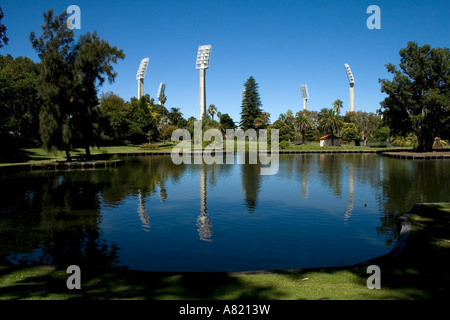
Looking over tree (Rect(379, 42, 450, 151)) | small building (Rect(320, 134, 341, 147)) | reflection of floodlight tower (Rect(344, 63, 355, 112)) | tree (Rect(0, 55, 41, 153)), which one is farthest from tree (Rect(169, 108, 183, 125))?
tree (Rect(379, 42, 450, 151))

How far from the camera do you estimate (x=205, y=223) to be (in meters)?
16.1

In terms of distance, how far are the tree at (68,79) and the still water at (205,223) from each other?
1517cm

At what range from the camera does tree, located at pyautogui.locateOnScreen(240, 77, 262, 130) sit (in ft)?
389

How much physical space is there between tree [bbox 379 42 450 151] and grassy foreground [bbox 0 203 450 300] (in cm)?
5943

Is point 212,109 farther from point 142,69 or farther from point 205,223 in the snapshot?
point 205,223

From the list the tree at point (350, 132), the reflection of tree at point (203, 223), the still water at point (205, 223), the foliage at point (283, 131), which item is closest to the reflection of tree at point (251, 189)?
the still water at point (205, 223)

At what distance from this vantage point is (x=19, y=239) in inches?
527

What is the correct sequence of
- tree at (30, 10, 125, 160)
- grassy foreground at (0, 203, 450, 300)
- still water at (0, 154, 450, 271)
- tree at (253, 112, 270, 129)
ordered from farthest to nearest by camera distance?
1. tree at (253, 112, 270, 129)
2. tree at (30, 10, 125, 160)
3. still water at (0, 154, 450, 271)
4. grassy foreground at (0, 203, 450, 300)

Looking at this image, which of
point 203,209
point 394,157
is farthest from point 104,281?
point 394,157

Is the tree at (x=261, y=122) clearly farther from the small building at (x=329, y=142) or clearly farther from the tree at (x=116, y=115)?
the tree at (x=116, y=115)

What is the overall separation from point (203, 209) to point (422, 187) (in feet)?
55.9

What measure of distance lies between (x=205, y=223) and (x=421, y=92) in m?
62.7

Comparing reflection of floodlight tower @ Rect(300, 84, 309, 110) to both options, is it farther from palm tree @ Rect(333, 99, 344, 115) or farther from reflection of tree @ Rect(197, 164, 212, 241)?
reflection of tree @ Rect(197, 164, 212, 241)

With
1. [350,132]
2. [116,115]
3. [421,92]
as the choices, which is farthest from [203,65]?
[421,92]
